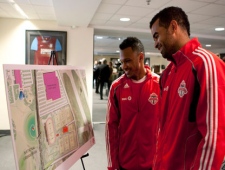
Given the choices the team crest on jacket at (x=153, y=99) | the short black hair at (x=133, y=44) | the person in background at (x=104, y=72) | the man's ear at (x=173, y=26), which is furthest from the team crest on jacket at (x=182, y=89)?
the person in background at (x=104, y=72)

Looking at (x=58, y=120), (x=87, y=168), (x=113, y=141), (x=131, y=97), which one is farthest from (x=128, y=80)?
(x=87, y=168)

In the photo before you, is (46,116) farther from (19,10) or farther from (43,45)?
(43,45)

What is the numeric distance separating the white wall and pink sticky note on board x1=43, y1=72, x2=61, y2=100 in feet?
9.66

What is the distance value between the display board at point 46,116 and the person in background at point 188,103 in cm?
58

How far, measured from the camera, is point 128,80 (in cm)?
148

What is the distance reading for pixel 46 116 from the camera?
3.72 feet

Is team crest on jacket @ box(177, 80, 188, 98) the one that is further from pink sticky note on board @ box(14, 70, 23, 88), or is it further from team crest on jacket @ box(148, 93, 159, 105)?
pink sticky note on board @ box(14, 70, 23, 88)

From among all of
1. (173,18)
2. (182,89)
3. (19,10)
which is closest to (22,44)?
(19,10)

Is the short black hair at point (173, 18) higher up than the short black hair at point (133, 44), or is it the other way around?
the short black hair at point (173, 18)

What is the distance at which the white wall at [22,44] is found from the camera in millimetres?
4219

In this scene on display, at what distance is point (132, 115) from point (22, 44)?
366 cm

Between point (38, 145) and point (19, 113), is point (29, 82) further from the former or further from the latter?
point (38, 145)

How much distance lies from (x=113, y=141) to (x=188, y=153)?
2.11 ft

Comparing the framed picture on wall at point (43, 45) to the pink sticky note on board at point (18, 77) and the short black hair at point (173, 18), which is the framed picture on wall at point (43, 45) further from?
the short black hair at point (173, 18)
